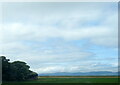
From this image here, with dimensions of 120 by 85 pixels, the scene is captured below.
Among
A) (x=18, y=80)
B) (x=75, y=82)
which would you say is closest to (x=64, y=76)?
(x=75, y=82)

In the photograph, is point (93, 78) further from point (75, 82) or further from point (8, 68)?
point (8, 68)

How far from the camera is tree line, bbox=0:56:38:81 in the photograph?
7.31m

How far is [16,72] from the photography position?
740 centimetres

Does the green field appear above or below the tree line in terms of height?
below

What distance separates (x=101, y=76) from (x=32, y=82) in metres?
2.10

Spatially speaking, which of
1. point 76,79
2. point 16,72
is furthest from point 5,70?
point 76,79

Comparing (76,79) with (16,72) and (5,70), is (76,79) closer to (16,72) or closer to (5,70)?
(16,72)

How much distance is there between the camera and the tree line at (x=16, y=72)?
731 cm

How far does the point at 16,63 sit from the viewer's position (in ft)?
23.9

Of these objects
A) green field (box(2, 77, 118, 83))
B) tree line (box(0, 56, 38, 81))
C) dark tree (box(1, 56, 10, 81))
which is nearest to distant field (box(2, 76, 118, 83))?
green field (box(2, 77, 118, 83))

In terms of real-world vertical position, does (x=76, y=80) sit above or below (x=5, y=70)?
below

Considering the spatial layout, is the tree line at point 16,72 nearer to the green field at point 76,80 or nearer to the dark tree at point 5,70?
the dark tree at point 5,70

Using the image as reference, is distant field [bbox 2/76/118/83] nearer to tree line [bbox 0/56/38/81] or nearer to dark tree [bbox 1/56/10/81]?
tree line [bbox 0/56/38/81]

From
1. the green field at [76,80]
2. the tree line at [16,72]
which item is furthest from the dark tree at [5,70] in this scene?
the green field at [76,80]
